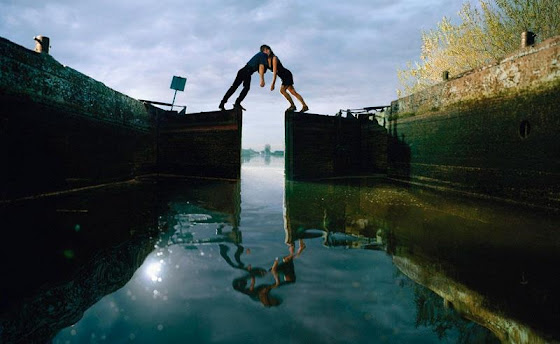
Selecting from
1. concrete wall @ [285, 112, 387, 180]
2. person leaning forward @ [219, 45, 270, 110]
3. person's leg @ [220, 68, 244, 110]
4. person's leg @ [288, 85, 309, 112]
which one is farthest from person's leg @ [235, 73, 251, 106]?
concrete wall @ [285, 112, 387, 180]

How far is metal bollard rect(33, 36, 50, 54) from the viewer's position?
5.71m

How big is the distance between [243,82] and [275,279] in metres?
8.31

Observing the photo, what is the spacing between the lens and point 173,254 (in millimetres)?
2621

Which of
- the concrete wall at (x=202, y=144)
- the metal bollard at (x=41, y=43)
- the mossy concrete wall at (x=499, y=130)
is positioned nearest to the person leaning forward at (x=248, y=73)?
the concrete wall at (x=202, y=144)

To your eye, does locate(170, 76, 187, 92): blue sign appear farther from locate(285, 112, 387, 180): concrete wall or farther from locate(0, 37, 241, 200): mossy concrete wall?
locate(285, 112, 387, 180): concrete wall

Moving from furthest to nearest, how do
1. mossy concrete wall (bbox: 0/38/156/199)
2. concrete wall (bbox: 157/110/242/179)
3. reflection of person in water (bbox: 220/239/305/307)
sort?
concrete wall (bbox: 157/110/242/179) < mossy concrete wall (bbox: 0/38/156/199) < reflection of person in water (bbox: 220/239/305/307)

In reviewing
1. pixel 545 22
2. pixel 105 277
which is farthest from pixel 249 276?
pixel 545 22

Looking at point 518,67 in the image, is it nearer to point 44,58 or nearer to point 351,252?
point 351,252

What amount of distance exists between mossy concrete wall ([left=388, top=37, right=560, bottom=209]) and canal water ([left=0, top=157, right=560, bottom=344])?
1.88 meters

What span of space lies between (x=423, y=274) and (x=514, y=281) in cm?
67

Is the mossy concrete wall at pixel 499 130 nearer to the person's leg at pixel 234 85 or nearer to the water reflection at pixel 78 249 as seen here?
the water reflection at pixel 78 249

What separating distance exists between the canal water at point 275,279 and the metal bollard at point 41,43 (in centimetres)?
373

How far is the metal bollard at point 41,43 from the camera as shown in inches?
225

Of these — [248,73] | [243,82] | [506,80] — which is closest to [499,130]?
[506,80]
